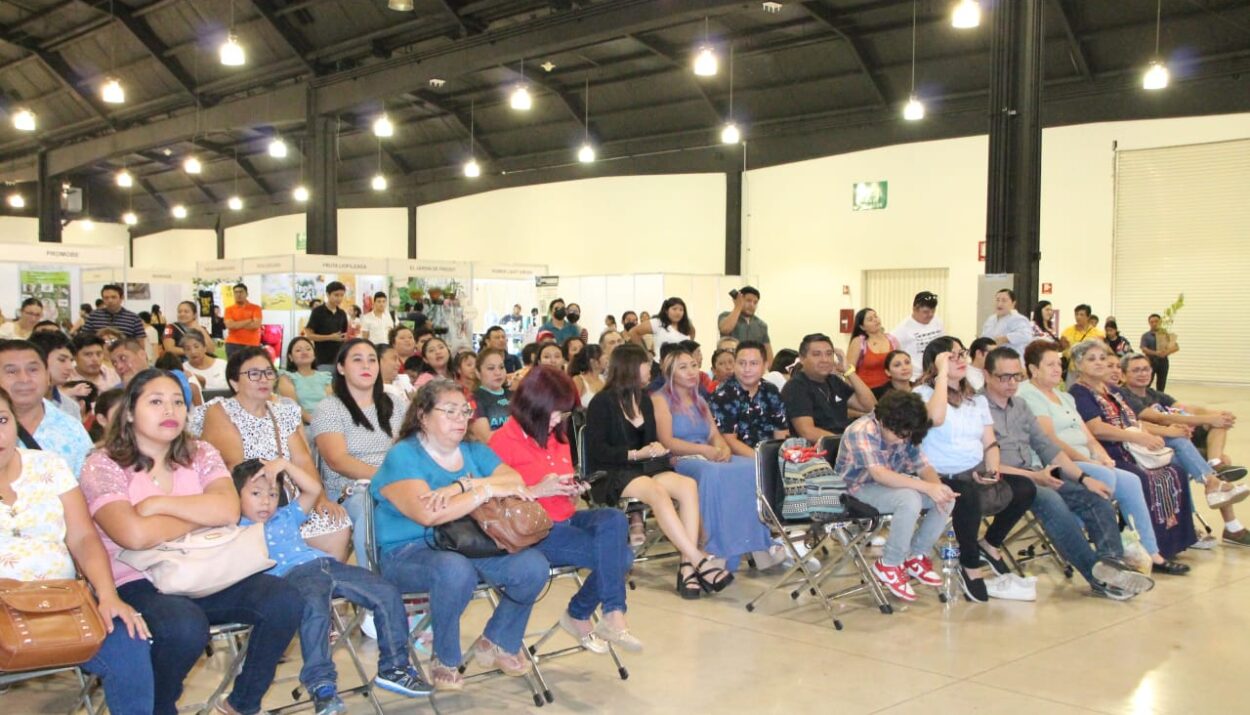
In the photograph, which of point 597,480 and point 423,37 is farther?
point 423,37

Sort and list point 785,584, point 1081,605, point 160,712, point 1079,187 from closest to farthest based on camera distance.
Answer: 1. point 160,712
2. point 1081,605
3. point 785,584
4. point 1079,187

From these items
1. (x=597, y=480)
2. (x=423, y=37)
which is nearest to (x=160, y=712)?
(x=597, y=480)

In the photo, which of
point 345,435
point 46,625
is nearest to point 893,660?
point 345,435

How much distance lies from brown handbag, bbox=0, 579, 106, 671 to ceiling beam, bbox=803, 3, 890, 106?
46.8ft

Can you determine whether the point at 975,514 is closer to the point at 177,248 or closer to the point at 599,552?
the point at 599,552

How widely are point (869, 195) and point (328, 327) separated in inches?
439

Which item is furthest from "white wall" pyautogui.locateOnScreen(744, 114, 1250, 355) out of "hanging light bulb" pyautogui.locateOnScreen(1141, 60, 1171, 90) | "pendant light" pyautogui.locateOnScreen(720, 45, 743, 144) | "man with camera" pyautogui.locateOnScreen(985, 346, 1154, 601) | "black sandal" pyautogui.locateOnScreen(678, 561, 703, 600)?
"black sandal" pyautogui.locateOnScreen(678, 561, 703, 600)

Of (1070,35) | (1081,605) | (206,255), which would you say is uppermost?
(1070,35)

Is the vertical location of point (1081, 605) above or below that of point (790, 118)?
below

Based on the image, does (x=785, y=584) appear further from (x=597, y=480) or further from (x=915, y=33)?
(x=915, y=33)

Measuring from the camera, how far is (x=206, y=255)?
31797mm

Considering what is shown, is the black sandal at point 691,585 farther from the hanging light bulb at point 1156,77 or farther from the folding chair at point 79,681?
the hanging light bulb at point 1156,77

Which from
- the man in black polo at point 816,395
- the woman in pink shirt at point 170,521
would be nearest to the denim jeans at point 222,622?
the woman in pink shirt at point 170,521

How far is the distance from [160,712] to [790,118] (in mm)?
17541
